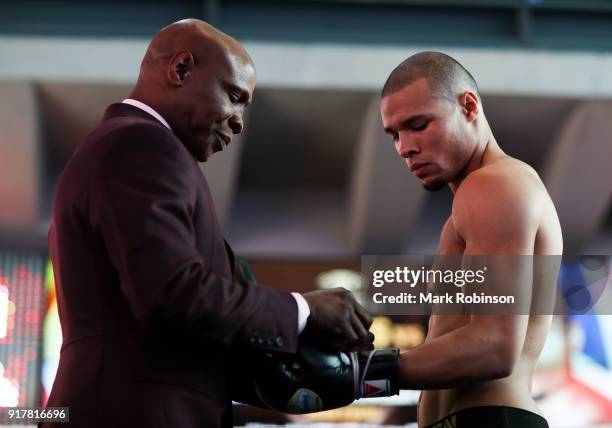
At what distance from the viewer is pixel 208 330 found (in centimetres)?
185

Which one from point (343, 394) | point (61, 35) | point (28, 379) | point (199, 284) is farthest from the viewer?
point (28, 379)

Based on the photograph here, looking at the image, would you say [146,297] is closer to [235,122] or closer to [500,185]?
[235,122]

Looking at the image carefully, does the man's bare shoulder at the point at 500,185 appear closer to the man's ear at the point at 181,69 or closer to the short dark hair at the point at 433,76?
the short dark hair at the point at 433,76

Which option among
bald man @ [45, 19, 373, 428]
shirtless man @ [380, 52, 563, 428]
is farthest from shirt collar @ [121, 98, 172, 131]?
shirtless man @ [380, 52, 563, 428]

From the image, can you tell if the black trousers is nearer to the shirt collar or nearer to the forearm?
the forearm

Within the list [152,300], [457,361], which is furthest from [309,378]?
[152,300]

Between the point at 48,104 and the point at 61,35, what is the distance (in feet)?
2.08

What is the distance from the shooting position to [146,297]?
180 centimetres

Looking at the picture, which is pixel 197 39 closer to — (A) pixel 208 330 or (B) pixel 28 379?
(A) pixel 208 330

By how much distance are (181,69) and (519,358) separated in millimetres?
1055

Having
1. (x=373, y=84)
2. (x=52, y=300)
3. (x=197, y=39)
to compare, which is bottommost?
(x=52, y=300)

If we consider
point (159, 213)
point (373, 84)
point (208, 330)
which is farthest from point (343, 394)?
point (373, 84)

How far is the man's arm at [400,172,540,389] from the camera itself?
2.14 metres

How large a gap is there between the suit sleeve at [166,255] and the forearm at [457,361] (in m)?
0.39
